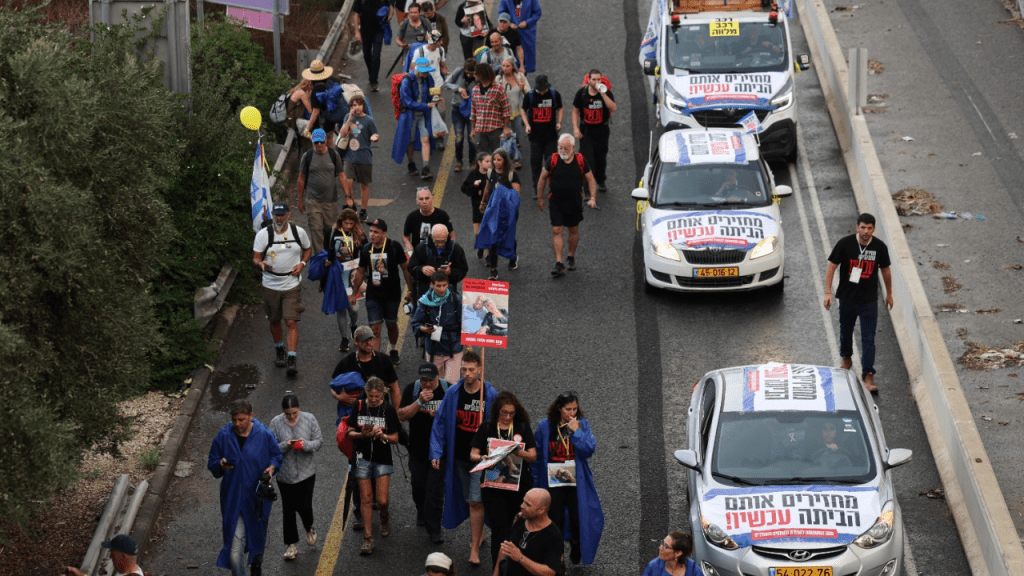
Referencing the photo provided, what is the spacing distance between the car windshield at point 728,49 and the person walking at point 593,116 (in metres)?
2.35

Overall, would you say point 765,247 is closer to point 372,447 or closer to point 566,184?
point 566,184

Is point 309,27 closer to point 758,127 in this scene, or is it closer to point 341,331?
point 758,127

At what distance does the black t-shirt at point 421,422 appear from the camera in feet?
40.3

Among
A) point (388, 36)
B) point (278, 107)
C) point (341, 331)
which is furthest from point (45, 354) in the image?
point (388, 36)

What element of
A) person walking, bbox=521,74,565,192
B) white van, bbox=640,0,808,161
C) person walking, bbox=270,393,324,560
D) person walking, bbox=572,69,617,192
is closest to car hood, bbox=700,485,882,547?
person walking, bbox=270,393,324,560

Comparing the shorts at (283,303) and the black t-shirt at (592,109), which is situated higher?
the black t-shirt at (592,109)

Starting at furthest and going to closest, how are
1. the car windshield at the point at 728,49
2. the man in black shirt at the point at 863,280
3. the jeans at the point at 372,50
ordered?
the jeans at the point at 372,50, the car windshield at the point at 728,49, the man in black shirt at the point at 863,280

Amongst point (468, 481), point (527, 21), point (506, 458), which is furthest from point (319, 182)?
point (527, 21)

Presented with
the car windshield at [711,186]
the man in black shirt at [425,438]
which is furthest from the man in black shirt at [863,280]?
the man in black shirt at [425,438]

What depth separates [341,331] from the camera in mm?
16234

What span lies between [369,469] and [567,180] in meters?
6.28

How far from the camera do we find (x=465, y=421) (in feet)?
39.7

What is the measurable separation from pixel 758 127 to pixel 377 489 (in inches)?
406

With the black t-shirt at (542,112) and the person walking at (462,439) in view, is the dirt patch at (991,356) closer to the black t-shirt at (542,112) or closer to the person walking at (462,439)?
the black t-shirt at (542,112)
